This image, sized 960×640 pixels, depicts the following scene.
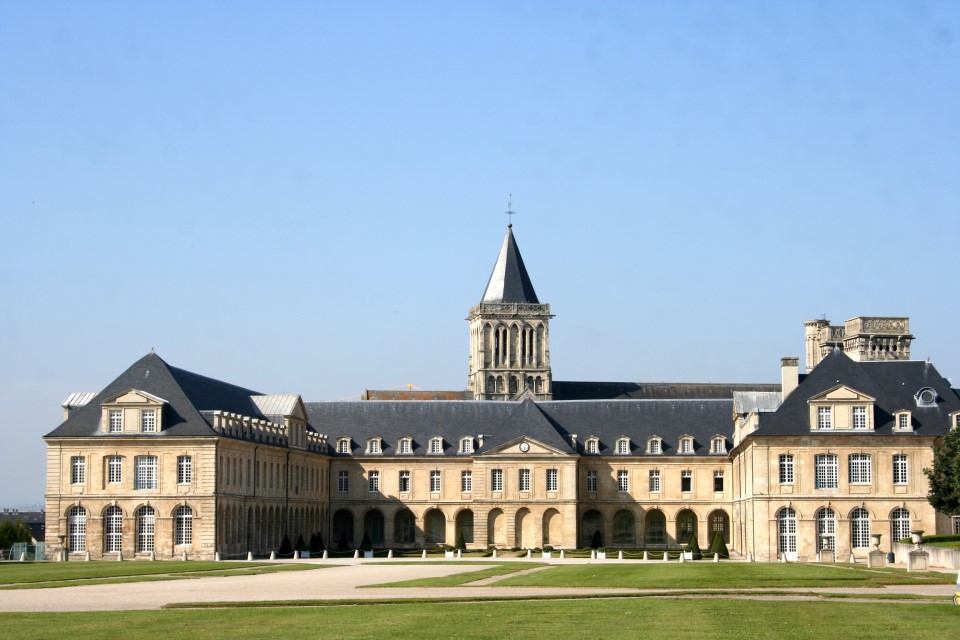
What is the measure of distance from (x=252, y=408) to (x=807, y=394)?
108 feet

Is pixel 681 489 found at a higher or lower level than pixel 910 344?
lower

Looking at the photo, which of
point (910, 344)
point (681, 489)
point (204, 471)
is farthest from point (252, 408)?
point (910, 344)

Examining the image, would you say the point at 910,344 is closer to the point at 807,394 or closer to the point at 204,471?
the point at 807,394

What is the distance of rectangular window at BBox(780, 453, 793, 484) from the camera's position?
Answer: 3147 inches

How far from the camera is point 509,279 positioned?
136750 mm

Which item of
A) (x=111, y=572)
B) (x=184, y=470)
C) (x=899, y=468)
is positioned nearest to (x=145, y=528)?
(x=184, y=470)

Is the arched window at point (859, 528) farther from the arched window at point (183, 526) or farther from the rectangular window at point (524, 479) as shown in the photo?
the arched window at point (183, 526)

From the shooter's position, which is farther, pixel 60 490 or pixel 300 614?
pixel 60 490

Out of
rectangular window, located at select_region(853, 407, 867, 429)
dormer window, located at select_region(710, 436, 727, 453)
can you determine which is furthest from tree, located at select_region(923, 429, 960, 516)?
dormer window, located at select_region(710, 436, 727, 453)

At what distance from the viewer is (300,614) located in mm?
35125

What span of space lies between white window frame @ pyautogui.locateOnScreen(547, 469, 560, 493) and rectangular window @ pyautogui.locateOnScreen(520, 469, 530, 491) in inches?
48.3

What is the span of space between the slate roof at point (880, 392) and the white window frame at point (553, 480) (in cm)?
1766

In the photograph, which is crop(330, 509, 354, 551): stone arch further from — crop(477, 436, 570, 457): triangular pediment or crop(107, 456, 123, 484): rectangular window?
crop(107, 456, 123, 484): rectangular window

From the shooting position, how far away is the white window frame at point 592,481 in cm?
9981
